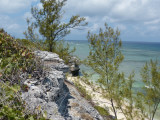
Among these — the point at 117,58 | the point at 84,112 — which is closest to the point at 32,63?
the point at 84,112

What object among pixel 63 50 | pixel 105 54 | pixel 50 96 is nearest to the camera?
pixel 50 96

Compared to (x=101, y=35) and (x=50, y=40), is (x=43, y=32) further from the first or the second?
(x=101, y=35)

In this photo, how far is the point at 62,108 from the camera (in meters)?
5.98

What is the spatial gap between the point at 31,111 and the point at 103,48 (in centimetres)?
1357

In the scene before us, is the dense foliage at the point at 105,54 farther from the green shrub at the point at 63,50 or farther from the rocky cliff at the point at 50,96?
the rocky cliff at the point at 50,96

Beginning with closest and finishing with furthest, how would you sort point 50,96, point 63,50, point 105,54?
point 50,96 < point 105,54 < point 63,50

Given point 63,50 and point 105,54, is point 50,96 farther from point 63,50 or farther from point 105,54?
point 63,50

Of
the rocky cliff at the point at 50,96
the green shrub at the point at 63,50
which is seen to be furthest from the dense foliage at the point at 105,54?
the rocky cliff at the point at 50,96

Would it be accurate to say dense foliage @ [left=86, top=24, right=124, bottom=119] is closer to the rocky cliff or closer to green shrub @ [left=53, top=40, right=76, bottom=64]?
green shrub @ [left=53, top=40, right=76, bottom=64]

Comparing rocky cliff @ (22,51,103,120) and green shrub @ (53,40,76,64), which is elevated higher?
green shrub @ (53,40,76,64)

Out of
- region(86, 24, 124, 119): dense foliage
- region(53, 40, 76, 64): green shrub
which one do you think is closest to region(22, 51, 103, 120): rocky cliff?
region(86, 24, 124, 119): dense foliage

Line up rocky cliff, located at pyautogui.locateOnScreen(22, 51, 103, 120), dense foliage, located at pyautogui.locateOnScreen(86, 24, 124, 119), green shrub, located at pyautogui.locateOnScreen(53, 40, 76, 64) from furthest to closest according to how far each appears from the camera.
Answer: green shrub, located at pyautogui.locateOnScreen(53, 40, 76, 64), dense foliage, located at pyautogui.locateOnScreen(86, 24, 124, 119), rocky cliff, located at pyautogui.locateOnScreen(22, 51, 103, 120)

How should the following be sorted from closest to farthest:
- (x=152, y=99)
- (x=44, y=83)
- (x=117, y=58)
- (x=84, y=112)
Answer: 1. (x=44, y=83)
2. (x=84, y=112)
3. (x=117, y=58)
4. (x=152, y=99)

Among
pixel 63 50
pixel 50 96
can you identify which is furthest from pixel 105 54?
pixel 50 96
